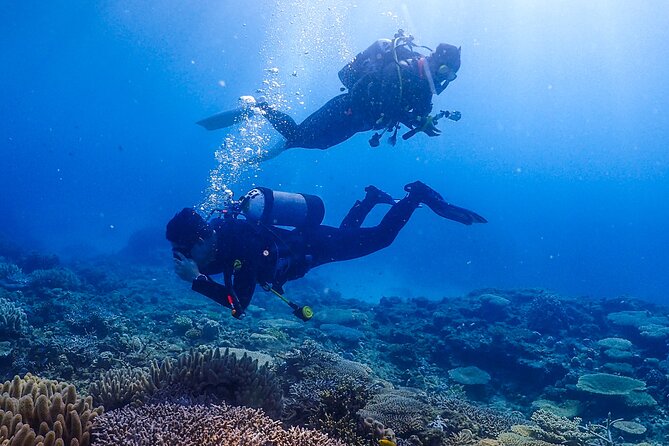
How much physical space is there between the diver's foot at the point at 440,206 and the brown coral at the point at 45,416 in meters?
6.82

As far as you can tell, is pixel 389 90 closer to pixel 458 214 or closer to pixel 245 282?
pixel 458 214

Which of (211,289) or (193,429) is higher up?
(211,289)

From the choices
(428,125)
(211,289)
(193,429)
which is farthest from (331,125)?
(193,429)

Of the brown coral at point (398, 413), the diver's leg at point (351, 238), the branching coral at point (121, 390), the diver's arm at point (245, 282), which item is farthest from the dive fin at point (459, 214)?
the branching coral at point (121, 390)

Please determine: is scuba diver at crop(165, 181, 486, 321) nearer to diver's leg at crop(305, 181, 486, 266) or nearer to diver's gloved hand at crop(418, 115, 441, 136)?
diver's leg at crop(305, 181, 486, 266)

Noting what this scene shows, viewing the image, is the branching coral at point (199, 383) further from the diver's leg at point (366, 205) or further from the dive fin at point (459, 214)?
the dive fin at point (459, 214)

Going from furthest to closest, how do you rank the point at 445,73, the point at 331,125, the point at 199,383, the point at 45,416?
the point at 331,125 → the point at 445,73 → the point at 199,383 → the point at 45,416

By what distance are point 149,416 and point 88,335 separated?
7.72 metres

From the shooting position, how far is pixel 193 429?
10.2ft

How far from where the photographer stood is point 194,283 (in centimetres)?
539

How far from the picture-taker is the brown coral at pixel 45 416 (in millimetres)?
2975

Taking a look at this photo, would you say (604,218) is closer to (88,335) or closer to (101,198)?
(88,335)

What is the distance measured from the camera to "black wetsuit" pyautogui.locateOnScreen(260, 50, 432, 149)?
290 inches

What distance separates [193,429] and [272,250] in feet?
10.9
